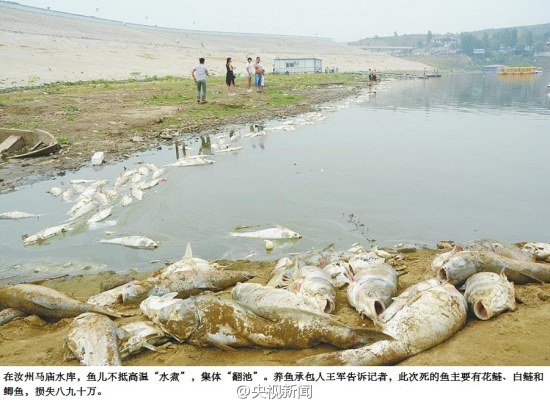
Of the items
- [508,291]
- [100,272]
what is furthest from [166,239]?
[508,291]

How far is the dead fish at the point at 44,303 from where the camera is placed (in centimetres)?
507

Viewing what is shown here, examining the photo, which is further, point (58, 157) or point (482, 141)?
point (482, 141)

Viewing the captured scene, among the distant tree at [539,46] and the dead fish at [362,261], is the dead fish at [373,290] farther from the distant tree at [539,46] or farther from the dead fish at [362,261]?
the distant tree at [539,46]

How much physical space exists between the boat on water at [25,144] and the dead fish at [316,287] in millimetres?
10728

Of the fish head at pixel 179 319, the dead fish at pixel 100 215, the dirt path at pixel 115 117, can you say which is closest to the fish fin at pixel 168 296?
the fish head at pixel 179 319

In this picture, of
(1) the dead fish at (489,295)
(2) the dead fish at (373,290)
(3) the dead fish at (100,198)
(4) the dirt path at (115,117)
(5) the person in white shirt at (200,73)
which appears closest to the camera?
(1) the dead fish at (489,295)

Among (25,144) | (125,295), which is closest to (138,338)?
(125,295)

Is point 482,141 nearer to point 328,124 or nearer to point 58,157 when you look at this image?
point 328,124

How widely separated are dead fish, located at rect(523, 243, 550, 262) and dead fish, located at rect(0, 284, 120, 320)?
6.05 metres

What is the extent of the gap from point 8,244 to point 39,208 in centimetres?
169

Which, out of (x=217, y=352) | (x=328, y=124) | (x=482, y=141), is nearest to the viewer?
(x=217, y=352)

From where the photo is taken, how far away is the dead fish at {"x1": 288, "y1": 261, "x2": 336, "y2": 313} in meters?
4.80

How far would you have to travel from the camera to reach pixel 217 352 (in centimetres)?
412
